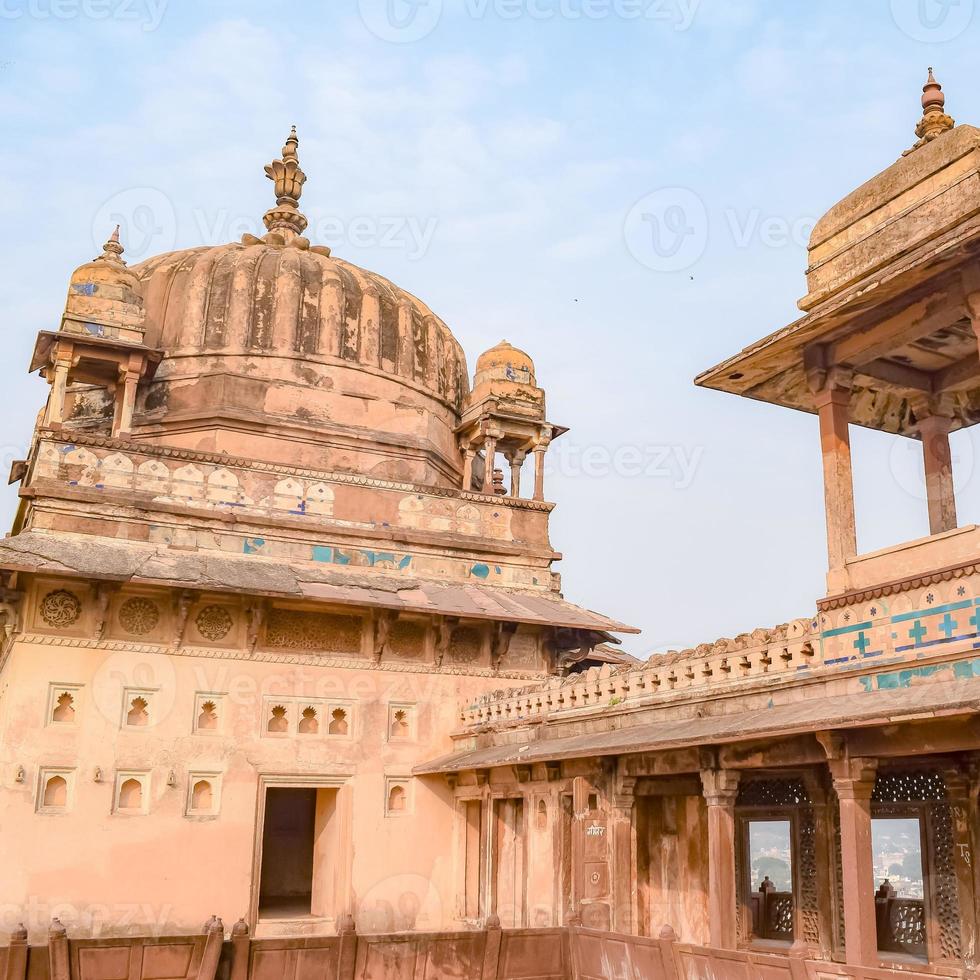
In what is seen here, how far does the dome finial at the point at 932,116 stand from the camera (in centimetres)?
911

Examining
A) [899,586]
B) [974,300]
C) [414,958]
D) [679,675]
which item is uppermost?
[974,300]

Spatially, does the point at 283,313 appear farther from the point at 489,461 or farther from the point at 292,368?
the point at 489,461

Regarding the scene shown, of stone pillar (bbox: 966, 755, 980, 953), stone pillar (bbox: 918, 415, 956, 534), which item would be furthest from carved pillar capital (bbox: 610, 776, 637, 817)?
stone pillar (bbox: 918, 415, 956, 534)

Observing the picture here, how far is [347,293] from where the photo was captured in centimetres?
1816

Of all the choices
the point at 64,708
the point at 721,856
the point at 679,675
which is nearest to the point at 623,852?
the point at 721,856

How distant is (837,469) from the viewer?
356 inches

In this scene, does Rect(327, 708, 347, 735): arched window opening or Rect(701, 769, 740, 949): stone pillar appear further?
Rect(327, 708, 347, 735): arched window opening

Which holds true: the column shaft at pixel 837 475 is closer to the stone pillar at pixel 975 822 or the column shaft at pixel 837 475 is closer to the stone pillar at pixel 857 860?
the stone pillar at pixel 857 860

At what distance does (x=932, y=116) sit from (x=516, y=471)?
31.9 feet

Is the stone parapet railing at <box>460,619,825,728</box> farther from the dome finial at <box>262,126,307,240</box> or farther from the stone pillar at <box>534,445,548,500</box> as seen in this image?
the dome finial at <box>262,126,307,240</box>

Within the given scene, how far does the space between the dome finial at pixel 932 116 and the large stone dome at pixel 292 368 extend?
32.0 feet

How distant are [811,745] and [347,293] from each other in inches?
477

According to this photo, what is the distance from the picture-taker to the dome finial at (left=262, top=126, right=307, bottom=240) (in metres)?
20.2

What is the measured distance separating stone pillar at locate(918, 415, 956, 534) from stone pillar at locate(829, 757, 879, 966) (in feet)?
9.28
